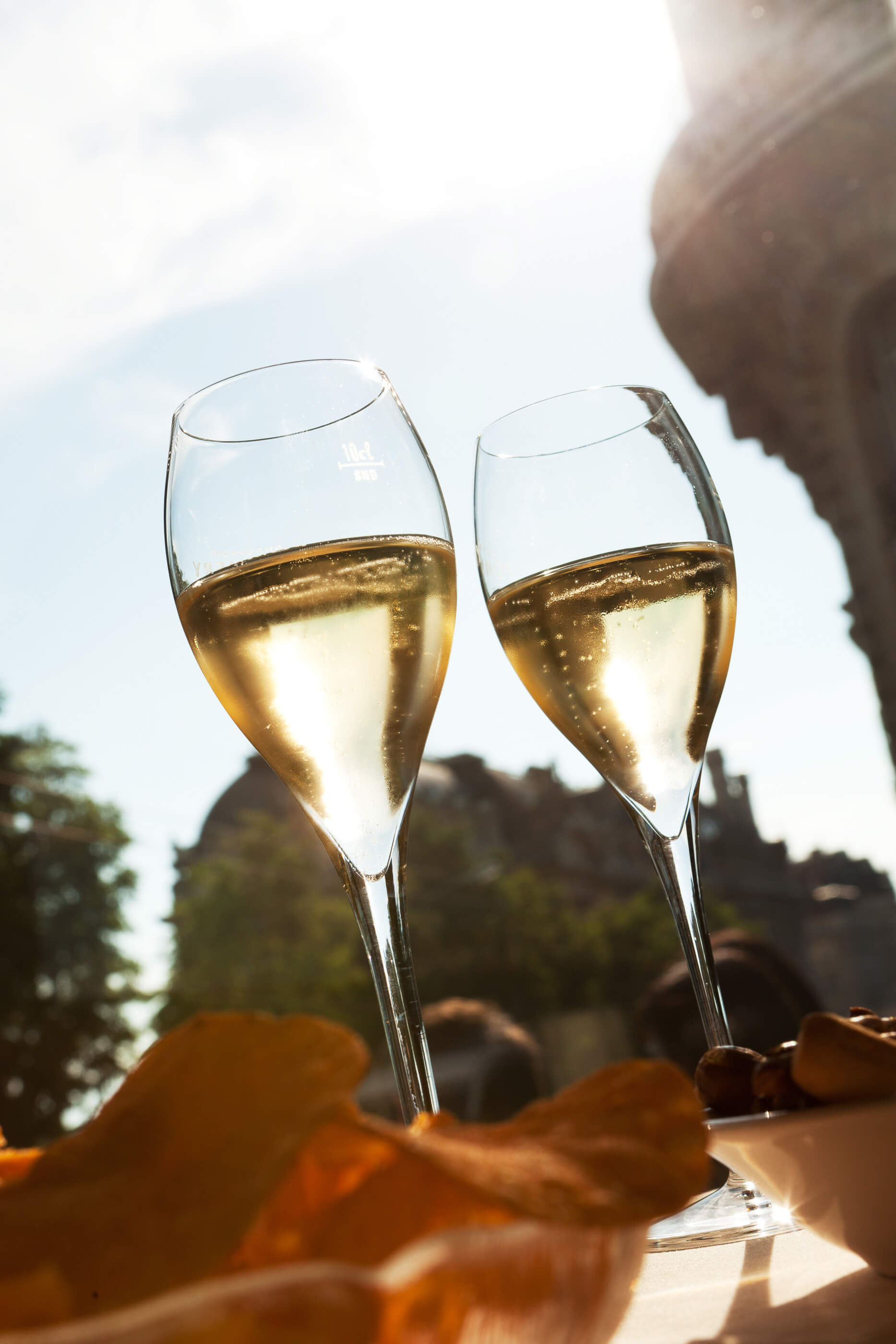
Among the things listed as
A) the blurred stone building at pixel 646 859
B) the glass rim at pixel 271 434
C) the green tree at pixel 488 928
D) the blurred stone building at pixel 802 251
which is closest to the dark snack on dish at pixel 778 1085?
the glass rim at pixel 271 434

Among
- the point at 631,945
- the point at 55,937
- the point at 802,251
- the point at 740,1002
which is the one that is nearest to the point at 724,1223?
the point at 740,1002

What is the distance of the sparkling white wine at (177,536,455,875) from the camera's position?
423mm

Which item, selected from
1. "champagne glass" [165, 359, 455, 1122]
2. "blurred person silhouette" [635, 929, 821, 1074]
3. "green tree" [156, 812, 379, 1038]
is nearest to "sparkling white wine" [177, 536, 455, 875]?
"champagne glass" [165, 359, 455, 1122]

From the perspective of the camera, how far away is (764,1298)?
0.89 ft

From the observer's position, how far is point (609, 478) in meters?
0.49

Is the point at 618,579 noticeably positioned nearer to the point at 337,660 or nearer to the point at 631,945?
the point at 337,660

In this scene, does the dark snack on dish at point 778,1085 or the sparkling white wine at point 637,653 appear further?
the sparkling white wine at point 637,653

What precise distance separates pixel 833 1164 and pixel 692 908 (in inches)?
7.1

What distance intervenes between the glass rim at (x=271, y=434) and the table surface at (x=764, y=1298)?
277 millimetres

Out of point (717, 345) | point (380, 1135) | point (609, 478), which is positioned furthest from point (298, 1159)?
point (717, 345)

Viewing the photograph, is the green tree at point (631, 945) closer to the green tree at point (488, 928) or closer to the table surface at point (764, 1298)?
the green tree at point (488, 928)

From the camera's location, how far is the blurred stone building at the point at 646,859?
239 inches

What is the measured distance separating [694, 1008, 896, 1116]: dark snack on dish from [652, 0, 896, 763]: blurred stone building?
16.7 feet

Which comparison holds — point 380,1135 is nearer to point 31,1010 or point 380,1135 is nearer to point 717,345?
point 717,345
